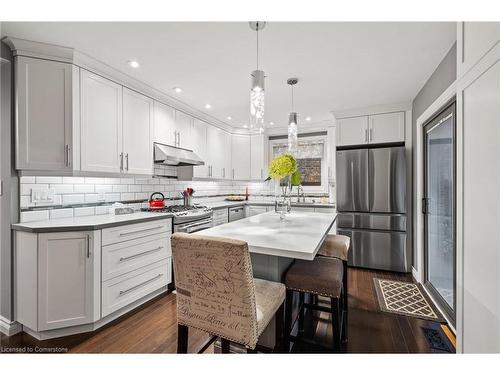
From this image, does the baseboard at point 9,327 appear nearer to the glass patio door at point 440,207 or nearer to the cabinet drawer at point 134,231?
the cabinet drawer at point 134,231

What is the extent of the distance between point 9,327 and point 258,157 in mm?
3961

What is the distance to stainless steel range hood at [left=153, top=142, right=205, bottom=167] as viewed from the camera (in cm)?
296

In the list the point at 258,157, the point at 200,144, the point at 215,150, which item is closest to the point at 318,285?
the point at 200,144

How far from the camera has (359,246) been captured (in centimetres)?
357

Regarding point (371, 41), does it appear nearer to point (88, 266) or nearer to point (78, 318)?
point (88, 266)

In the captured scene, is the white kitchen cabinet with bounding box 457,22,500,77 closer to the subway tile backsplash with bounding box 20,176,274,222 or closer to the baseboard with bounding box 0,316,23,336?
the subway tile backsplash with bounding box 20,176,274,222

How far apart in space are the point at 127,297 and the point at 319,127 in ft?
13.3

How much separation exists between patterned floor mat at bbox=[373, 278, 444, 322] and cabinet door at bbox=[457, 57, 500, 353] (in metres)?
1.33

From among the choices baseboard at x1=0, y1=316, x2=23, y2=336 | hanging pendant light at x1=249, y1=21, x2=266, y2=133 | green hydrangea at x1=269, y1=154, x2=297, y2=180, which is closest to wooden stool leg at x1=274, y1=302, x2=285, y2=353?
green hydrangea at x1=269, y1=154, x2=297, y2=180

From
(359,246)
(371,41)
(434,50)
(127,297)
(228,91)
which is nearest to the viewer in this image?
(371,41)

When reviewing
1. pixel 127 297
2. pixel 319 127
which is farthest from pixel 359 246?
pixel 127 297

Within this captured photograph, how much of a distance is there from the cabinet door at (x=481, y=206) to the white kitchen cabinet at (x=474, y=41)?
2.3 inches

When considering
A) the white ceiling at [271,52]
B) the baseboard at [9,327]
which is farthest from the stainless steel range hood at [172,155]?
the baseboard at [9,327]

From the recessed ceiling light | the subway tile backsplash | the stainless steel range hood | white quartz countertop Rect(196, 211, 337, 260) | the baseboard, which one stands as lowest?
the baseboard
